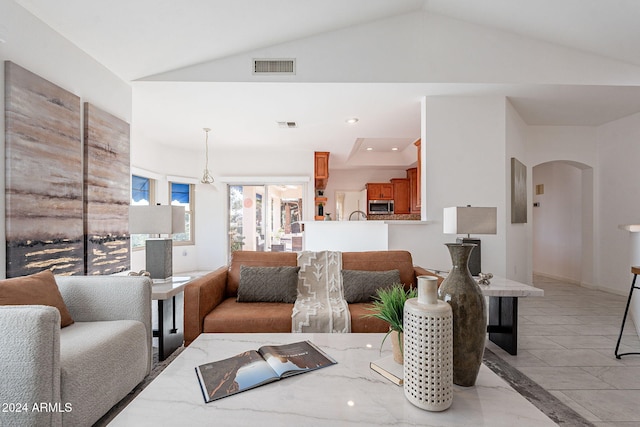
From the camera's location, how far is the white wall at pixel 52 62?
197cm

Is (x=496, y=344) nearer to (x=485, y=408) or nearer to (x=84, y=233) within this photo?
(x=485, y=408)

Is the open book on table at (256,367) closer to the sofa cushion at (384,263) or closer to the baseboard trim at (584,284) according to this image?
the sofa cushion at (384,263)

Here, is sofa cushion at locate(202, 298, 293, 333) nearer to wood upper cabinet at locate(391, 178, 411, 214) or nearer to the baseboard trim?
the baseboard trim

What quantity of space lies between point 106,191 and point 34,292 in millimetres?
1476

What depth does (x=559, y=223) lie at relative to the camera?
5762mm

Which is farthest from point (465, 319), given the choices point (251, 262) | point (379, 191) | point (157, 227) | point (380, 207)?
point (379, 191)

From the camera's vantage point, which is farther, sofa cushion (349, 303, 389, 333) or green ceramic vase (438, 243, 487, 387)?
sofa cushion (349, 303, 389, 333)

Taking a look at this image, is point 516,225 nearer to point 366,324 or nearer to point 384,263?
point 384,263

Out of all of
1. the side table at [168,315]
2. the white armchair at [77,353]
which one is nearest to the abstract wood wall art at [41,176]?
the white armchair at [77,353]

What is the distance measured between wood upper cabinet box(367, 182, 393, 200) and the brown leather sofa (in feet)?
16.4

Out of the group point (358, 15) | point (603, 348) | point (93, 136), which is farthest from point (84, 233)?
point (603, 348)

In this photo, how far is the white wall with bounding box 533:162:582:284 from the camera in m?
5.34

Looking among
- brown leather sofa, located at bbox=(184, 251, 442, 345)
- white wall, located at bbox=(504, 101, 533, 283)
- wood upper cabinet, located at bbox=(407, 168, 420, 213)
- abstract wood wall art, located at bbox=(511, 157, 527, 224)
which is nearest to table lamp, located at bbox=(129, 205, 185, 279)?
brown leather sofa, located at bbox=(184, 251, 442, 345)

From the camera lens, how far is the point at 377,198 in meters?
7.56
